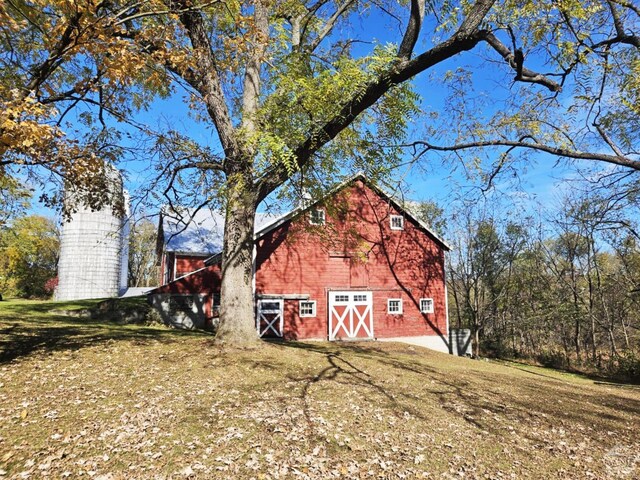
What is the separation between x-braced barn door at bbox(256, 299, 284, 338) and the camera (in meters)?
18.5

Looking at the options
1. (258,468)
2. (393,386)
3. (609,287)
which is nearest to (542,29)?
(393,386)

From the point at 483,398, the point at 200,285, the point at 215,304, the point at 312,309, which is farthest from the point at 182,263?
the point at 483,398

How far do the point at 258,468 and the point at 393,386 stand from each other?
444 centimetres

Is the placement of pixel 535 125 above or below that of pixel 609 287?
above

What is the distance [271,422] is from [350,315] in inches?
575

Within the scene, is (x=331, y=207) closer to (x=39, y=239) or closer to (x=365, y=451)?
(x=365, y=451)

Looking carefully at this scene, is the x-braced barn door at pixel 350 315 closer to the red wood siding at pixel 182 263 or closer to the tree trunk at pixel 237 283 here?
the tree trunk at pixel 237 283

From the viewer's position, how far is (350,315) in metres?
20.0

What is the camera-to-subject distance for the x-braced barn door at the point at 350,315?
1969 cm

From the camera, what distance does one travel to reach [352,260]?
1991 centimetres

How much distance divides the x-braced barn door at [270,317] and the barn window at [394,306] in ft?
20.1

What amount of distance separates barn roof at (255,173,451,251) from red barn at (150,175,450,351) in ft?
0.23

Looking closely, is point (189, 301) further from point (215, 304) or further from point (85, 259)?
point (85, 259)

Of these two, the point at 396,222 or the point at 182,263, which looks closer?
the point at 396,222
